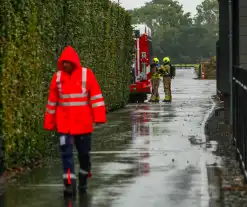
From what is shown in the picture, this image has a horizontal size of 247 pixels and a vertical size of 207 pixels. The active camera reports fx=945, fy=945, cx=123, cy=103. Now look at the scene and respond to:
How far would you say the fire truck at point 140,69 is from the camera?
111ft

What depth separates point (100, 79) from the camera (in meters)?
23.7

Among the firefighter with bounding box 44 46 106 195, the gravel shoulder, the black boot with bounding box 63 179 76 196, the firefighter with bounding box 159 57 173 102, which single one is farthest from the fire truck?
the black boot with bounding box 63 179 76 196

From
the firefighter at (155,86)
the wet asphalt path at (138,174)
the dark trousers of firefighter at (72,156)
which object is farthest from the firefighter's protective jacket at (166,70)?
the dark trousers of firefighter at (72,156)

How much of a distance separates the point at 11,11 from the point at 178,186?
124 inches

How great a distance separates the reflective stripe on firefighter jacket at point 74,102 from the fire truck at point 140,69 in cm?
2279

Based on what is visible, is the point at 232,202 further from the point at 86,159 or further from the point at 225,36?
the point at 225,36

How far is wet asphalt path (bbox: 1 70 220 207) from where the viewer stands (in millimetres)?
10305

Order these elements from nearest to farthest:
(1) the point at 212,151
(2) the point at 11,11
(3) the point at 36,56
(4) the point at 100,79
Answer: (2) the point at 11,11 → (3) the point at 36,56 → (1) the point at 212,151 → (4) the point at 100,79

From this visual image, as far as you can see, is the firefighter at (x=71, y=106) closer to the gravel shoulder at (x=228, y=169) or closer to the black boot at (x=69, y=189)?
the black boot at (x=69, y=189)

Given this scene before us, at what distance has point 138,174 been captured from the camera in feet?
41.0

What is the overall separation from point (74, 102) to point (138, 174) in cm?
215

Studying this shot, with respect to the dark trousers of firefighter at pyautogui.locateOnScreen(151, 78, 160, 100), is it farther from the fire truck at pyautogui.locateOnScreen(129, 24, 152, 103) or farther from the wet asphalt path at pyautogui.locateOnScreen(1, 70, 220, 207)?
the wet asphalt path at pyautogui.locateOnScreen(1, 70, 220, 207)

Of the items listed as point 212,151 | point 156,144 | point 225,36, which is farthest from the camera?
point 225,36

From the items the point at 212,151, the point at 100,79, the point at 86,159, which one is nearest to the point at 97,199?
the point at 86,159
